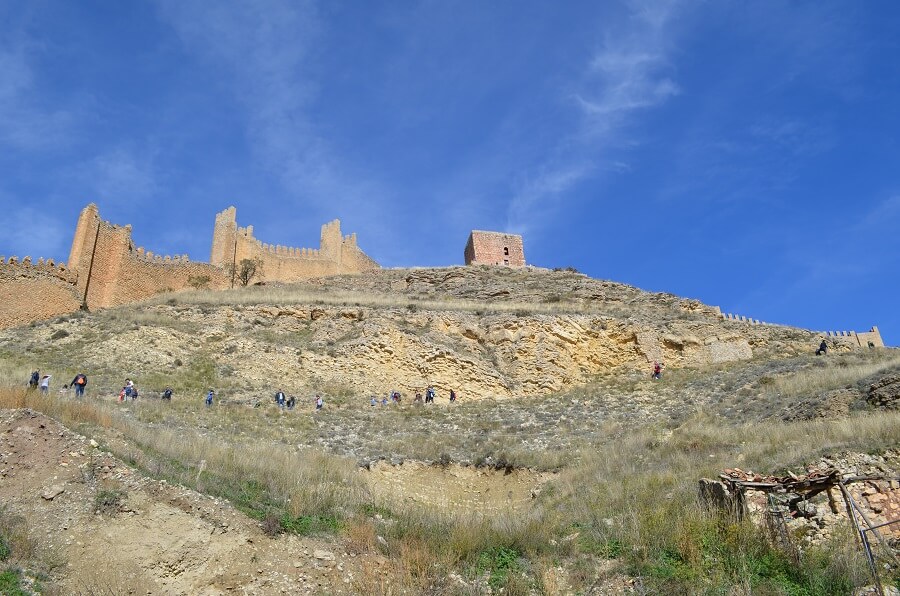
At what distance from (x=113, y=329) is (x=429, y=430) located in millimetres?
13112

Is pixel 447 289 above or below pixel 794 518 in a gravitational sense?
above

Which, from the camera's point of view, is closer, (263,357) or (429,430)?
→ (429,430)

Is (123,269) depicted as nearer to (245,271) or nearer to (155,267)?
(155,267)

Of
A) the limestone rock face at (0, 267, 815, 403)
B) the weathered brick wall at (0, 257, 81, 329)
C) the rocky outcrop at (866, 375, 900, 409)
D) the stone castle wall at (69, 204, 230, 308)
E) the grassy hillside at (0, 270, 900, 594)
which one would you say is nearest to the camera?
the grassy hillside at (0, 270, 900, 594)

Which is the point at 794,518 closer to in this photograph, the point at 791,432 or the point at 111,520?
the point at 791,432

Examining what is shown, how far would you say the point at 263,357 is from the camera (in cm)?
2422

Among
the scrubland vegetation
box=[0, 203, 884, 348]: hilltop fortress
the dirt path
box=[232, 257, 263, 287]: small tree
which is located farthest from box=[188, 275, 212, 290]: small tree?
the dirt path

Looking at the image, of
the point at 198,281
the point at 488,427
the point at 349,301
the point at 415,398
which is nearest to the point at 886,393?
the point at 488,427

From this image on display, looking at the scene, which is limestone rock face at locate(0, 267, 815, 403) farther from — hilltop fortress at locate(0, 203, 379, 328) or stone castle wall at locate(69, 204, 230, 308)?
stone castle wall at locate(69, 204, 230, 308)

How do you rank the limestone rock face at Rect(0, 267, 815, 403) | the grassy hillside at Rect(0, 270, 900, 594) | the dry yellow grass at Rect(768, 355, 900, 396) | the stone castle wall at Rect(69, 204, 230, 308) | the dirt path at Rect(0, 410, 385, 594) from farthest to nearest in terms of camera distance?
the stone castle wall at Rect(69, 204, 230, 308) < the limestone rock face at Rect(0, 267, 815, 403) < the dry yellow grass at Rect(768, 355, 900, 396) < the grassy hillside at Rect(0, 270, 900, 594) < the dirt path at Rect(0, 410, 385, 594)

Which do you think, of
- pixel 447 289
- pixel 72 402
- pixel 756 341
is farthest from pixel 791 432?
pixel 447 289

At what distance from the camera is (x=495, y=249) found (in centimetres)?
5025

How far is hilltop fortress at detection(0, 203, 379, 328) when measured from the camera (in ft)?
95.9

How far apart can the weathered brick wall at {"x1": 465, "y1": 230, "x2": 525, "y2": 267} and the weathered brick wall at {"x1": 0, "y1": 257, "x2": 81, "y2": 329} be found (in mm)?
26710
